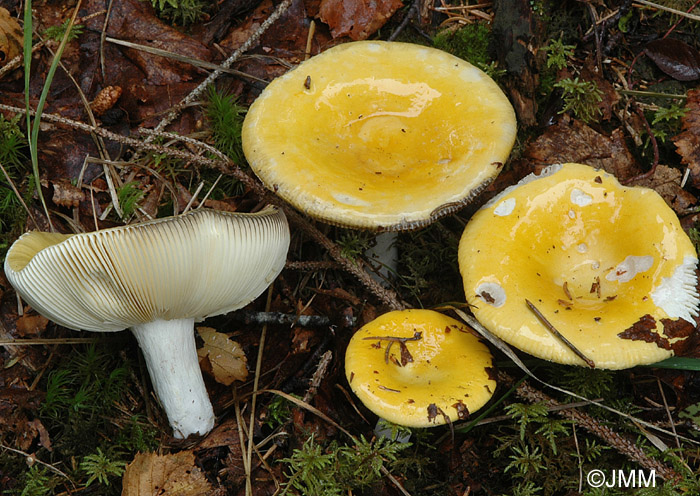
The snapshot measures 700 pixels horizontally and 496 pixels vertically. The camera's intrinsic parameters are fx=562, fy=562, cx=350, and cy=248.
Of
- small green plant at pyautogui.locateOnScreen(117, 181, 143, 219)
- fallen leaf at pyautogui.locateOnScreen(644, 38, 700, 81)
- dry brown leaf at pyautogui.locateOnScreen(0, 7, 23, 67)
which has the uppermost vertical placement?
dry brown leaf at pyautogui.locateOnScreen(0, 7, 23, 67)

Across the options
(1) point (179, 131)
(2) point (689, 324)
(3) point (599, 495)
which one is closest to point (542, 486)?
(3) point (599, 495)

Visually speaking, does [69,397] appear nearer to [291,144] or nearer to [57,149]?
[57,149]

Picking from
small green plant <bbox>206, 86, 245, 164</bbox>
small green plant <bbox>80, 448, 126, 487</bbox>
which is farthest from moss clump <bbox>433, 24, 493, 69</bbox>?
small green plant <bbox>80, 448, 126, 487</bbox>

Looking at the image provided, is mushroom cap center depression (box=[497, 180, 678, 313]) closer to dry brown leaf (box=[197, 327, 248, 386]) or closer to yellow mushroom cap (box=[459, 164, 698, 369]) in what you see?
yellow mushroom cap (box=[459, 164, 698, 369])

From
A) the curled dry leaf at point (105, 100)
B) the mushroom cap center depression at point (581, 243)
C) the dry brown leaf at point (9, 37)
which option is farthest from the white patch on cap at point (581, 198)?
the dry brown leaf at point (9, 37)

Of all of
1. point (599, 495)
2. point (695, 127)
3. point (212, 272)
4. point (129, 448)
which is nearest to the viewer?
point (212, 272)

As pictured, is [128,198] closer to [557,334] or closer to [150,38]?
[150,38]
